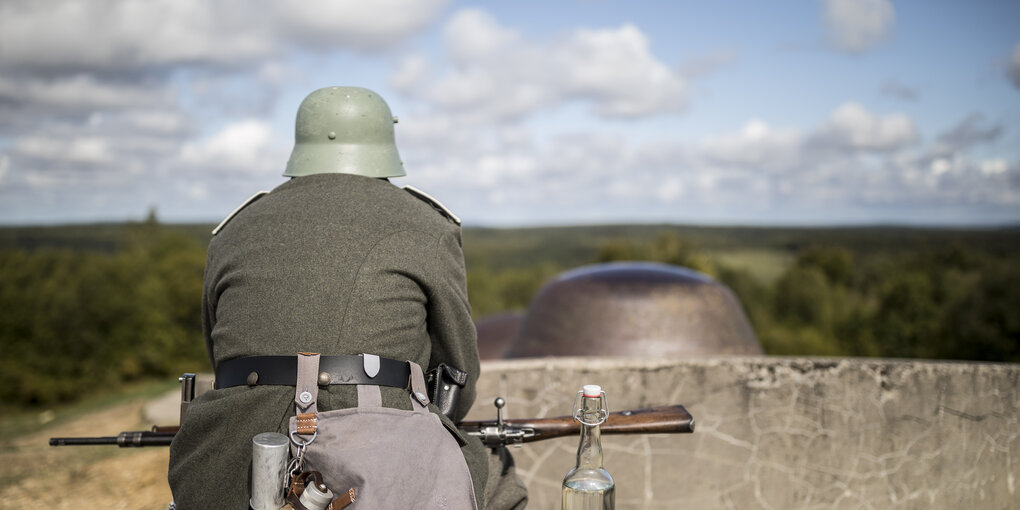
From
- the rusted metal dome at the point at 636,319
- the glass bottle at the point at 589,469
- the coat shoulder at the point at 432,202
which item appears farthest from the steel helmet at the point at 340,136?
the rusted metal dome at the point at 636,319

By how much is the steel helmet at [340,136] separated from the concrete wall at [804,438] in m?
Result: 2.69

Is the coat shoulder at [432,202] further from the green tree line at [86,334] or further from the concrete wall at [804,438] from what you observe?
the green tree line at [86,334]

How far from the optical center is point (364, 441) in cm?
244

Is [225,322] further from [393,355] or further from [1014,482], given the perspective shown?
[1014,482]

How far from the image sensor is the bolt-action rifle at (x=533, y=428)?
3.32m

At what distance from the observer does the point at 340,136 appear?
3283 millimetres

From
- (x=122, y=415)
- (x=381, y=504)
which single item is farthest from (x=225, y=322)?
(x=122, y=415)

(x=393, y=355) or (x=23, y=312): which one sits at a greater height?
(x=393, y=355)

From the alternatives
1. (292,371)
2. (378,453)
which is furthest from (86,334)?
(378,453)

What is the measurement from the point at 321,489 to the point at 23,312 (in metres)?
25.4

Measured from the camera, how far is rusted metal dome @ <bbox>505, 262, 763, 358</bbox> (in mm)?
7051

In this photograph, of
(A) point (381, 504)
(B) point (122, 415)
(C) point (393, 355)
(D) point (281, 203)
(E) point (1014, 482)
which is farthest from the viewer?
(B) point (122, 415)

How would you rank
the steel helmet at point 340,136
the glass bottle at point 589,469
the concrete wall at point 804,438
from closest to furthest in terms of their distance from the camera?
the glass bottle at point 589,469 < the steel helmet at point 340,136 < the concrete wall at point 804,438

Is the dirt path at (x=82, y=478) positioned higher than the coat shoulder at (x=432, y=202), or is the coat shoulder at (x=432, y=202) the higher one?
the coat shoulder at (x=432, y=202)
